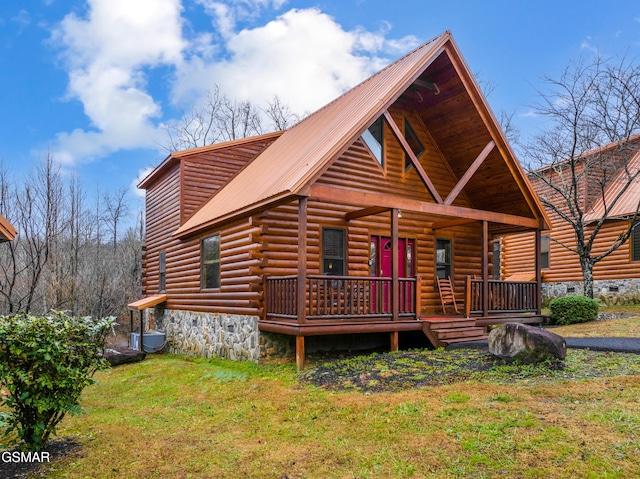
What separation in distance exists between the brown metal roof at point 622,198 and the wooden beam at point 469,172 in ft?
29.2

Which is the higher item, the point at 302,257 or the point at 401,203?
the point at 401,203

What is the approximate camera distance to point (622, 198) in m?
19.7

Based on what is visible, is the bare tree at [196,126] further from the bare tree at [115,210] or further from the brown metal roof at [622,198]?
the brown metal roof at [622,198]

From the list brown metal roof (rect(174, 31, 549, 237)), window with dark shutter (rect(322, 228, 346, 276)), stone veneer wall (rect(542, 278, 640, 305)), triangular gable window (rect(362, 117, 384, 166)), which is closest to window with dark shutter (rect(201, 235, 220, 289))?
brown metal roof (rect(174, 31, 549, 237))

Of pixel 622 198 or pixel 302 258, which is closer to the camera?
pixel 302 258

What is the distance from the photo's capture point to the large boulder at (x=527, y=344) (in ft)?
26.8

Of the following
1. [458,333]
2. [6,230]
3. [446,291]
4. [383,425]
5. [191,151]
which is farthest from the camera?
[191,151]

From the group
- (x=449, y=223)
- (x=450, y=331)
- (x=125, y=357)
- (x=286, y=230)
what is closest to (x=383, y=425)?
(x=450, y=331)

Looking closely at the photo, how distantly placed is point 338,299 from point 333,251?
2.63m

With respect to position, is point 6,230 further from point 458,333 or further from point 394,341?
point 458,333

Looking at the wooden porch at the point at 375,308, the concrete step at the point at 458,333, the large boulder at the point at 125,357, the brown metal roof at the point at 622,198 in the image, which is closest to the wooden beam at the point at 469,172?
the wooden porch at the point at 375,308

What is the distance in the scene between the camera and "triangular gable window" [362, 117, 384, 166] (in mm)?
13422

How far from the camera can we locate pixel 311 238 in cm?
1222

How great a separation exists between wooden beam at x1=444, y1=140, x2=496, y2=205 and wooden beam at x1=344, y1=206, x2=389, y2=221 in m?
1.56
